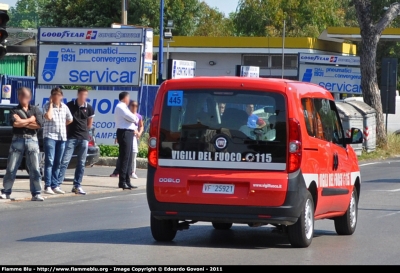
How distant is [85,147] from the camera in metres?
16.3

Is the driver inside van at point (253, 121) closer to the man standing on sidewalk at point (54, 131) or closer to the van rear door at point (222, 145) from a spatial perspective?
the van rear door at point (222, 145)

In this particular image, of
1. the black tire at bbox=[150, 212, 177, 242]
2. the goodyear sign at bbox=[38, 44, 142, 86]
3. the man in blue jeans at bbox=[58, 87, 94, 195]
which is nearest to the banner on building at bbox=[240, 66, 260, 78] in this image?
the goodyear sign at bbox=[38, 44, 142, 86]

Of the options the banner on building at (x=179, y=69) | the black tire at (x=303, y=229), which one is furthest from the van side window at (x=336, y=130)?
the banner on building at (x=179, y=69)

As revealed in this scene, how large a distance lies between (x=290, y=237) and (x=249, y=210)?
0.61 metres

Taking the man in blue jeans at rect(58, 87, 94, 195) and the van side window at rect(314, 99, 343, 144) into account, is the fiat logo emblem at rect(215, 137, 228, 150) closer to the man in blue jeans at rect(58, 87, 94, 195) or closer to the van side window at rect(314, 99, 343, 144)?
the van side window at rect(314, 99, 343, 144)

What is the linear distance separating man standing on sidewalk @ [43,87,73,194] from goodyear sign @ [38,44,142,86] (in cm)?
793

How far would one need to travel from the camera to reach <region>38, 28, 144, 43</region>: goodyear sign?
2408cm

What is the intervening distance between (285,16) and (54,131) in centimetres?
4798

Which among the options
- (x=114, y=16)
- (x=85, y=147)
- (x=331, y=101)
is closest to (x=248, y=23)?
(x=114, y=16)

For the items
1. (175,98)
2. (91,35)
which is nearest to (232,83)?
(175,98)

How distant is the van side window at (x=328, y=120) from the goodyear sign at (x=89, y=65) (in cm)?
1277

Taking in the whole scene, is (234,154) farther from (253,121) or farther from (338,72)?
(338,72)

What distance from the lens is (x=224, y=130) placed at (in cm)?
984

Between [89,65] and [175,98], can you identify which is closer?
[175,98]
